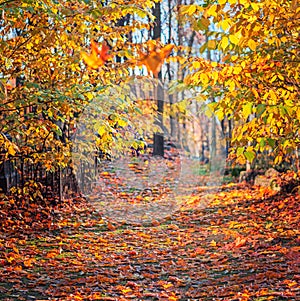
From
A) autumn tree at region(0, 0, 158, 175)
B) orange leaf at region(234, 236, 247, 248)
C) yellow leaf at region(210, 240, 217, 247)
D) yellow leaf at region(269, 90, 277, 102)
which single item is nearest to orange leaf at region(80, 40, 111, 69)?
autumn tree at region(0, 0, 158, 175)

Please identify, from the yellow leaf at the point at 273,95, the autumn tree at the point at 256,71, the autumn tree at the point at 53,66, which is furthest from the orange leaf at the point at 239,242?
the yellow leaf at the point at 273,95

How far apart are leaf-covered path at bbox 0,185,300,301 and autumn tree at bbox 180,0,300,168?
4.44 feet

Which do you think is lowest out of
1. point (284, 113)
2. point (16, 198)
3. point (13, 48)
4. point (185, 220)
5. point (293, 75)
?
point (185, 220)

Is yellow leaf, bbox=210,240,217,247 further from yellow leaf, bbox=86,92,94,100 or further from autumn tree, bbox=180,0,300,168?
yellow leaf, bbox=86,92,94,100

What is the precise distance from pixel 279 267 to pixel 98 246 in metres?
2.52

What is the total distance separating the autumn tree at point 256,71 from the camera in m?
3.42

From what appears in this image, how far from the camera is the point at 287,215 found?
300 inches

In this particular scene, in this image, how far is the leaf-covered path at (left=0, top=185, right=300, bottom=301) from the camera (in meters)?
4.39

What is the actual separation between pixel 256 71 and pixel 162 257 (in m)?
2.72

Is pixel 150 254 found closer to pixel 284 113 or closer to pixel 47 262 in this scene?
pixel 47 262

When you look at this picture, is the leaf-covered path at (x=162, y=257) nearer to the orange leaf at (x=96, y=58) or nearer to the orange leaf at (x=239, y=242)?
the orange leaf at (x=239, y=242)

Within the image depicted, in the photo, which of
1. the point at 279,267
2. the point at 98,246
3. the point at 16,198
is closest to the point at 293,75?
the point at 279,267

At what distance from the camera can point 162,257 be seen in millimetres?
5848

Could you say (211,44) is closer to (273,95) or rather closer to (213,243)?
(273,95)
